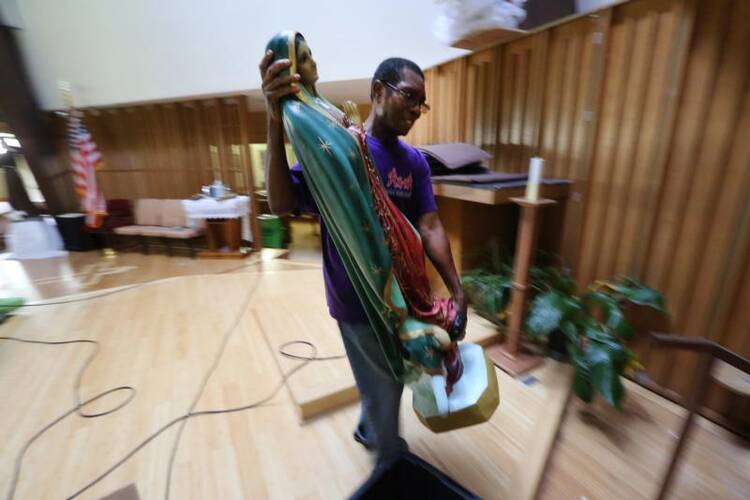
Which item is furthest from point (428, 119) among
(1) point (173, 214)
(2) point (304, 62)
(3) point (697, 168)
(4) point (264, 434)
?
(1) point (173, 214)

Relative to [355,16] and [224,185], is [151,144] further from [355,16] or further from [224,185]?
[355,16]

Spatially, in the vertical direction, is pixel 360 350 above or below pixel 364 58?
below

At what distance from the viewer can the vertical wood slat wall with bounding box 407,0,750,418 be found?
1.40 meters

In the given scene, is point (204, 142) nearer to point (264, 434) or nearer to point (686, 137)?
point (264, 434)

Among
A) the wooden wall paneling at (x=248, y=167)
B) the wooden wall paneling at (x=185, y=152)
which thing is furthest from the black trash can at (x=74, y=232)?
the wooden wall paneling at (x=248, y=167)

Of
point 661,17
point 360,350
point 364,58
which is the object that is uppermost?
point 364,58

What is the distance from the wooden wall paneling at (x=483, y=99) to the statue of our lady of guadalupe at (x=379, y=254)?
1.83m

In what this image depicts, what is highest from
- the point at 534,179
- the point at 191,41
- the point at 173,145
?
the point at 191,41

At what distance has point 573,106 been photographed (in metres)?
1.89

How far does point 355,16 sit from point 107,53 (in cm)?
337

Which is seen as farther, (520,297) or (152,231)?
(152,231)

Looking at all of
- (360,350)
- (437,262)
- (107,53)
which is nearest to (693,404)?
(437,262)

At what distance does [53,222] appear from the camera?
4.92m

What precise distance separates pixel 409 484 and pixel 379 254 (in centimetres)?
83
